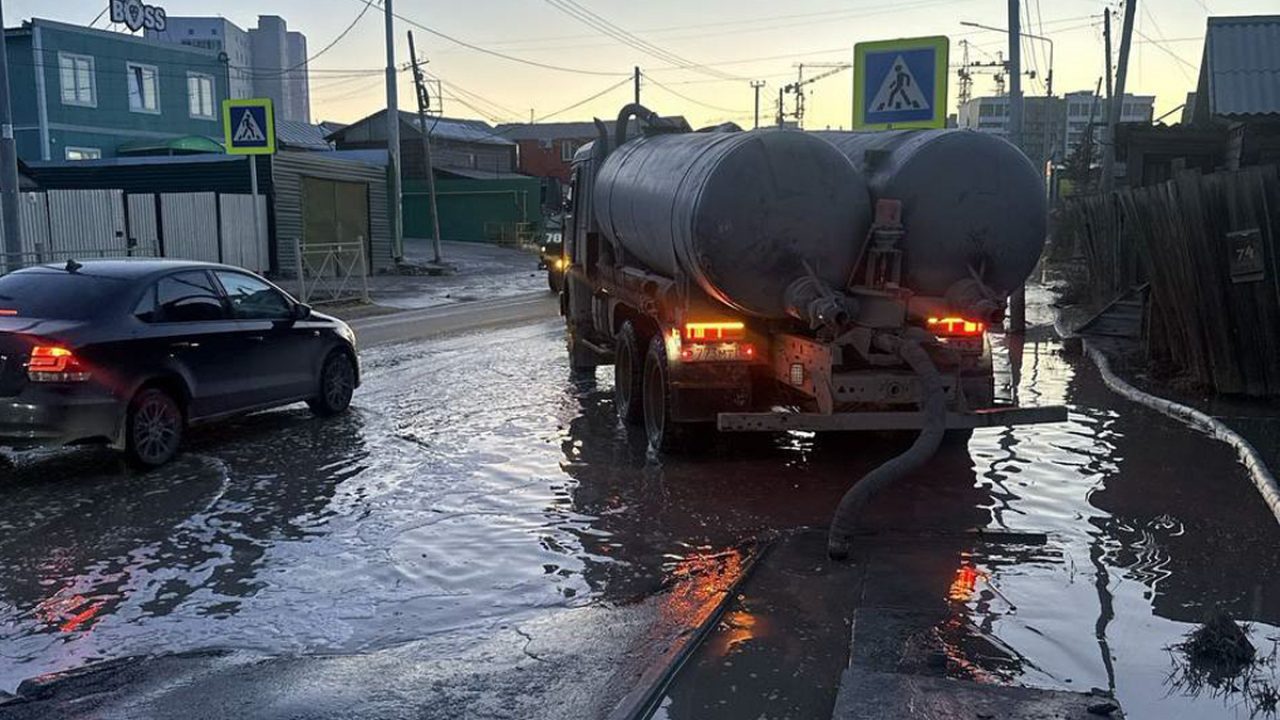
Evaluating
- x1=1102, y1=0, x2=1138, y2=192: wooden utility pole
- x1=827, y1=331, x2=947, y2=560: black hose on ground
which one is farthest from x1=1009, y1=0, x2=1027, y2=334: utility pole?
x1=827, y1=331, x2=947, y2=560: black hose on ground

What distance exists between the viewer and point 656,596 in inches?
232

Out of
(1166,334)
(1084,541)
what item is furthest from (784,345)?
(1166,334)

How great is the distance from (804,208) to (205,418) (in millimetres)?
5213

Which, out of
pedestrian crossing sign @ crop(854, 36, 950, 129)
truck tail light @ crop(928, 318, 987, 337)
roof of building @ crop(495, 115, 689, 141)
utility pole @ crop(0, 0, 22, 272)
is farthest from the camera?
roof of building @ crop(495, 115, 689, 141)

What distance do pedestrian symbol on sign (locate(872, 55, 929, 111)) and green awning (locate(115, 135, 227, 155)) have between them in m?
35.3

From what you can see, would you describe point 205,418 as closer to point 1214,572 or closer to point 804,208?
point 804,208

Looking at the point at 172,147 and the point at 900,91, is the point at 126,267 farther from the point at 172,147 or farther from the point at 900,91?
the point at 172,147

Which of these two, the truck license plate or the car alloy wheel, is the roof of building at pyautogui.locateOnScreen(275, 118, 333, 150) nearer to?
the car alloy wheel

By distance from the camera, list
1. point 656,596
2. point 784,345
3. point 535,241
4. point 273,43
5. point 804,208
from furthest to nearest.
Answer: point 273,43 → point 535,241 → point 784,345 → point 804,208 → point 656,596

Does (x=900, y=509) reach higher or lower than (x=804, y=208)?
lower

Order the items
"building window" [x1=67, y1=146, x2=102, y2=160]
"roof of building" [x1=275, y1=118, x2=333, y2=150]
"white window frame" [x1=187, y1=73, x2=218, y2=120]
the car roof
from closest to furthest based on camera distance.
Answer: the car roof, "building window" [x1=67, y1=146, x2=102, y2=160], "white window frame" [x1=187, y1=73, x2=218, y2=120], "roof of building" [x1=275, y1=118, x2=333, y2=150]

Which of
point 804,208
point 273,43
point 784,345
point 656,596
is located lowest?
point 656,596

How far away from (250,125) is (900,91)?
41.6 ft

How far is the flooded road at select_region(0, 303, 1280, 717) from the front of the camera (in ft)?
15.8
